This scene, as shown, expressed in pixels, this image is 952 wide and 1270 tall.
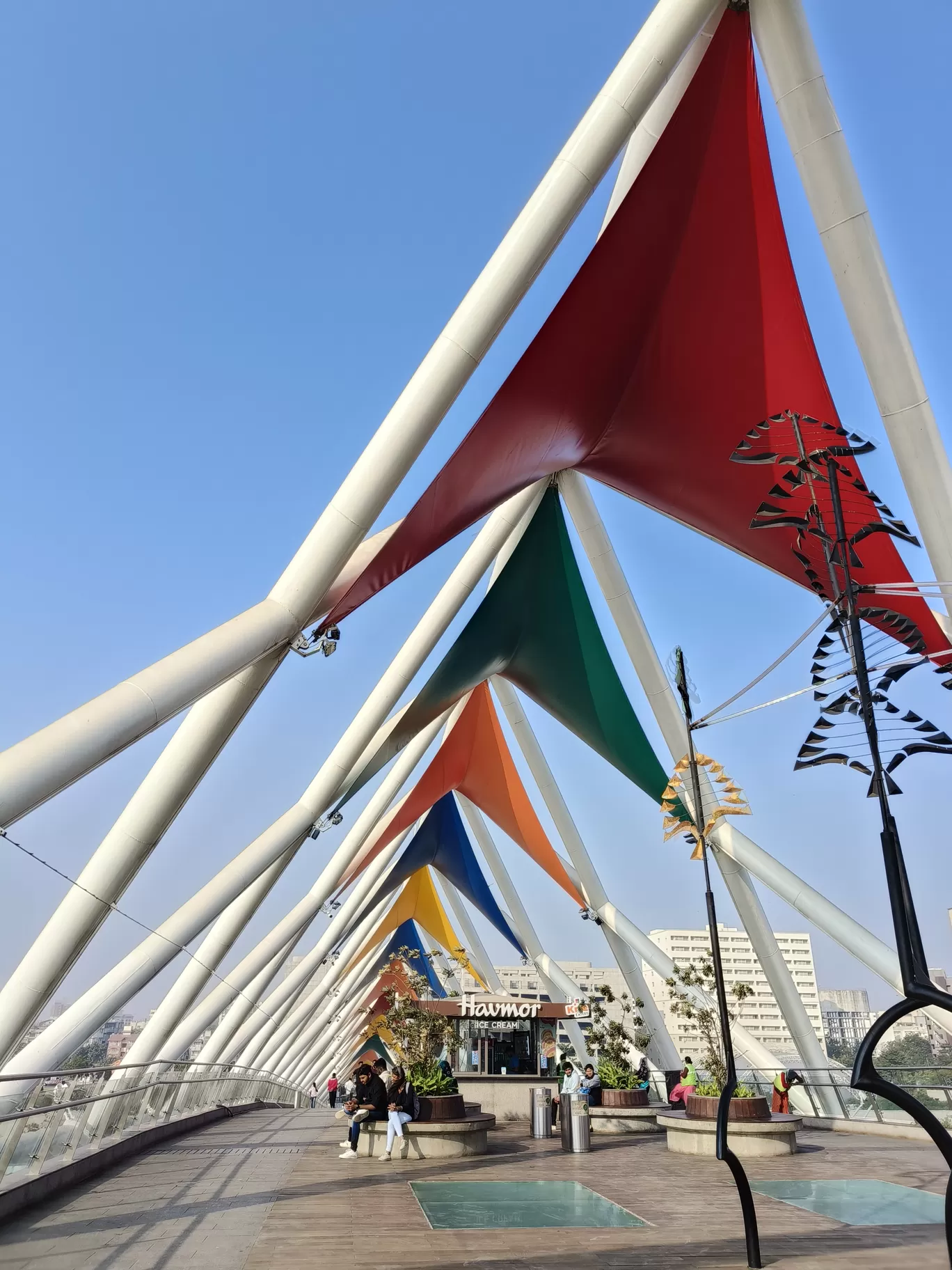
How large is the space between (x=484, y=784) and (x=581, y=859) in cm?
468

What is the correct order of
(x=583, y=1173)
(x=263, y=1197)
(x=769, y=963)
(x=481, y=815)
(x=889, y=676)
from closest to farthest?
(x=889, y=676) → (x=263, y=1197) → (x=583, y=1173) → (x=769, y=963) → (x=481, y=815)

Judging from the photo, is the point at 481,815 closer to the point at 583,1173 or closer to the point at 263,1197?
the point at 583,1173

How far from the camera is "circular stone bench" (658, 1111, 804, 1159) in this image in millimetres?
12016

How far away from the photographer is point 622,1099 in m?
16.5

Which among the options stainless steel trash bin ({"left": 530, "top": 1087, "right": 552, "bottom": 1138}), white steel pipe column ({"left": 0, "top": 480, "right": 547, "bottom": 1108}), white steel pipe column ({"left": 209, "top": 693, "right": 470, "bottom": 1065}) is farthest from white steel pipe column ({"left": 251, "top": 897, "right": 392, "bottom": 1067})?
white steel pipe column ({"left": 0, "top": 480, "right": 547, "bottom": 1108})

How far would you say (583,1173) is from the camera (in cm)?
1045

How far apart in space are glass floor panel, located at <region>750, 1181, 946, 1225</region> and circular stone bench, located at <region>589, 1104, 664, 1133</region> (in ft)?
23.0

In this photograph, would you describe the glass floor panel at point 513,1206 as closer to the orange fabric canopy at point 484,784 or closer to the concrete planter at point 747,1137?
the concrete planter at point 747,1137

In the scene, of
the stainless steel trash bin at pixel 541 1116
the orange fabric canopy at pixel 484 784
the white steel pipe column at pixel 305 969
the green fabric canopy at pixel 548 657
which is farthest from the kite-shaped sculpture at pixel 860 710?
the white steel pipe column at pixel 305 969

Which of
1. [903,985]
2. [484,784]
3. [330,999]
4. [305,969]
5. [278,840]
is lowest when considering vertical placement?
[903,985]

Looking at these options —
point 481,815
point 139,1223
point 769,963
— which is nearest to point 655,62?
point 139,1223

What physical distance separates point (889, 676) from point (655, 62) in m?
5.42

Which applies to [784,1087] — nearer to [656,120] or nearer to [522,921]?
[656,120]

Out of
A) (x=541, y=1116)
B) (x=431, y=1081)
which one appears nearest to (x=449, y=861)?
(x=541, y=1116)
